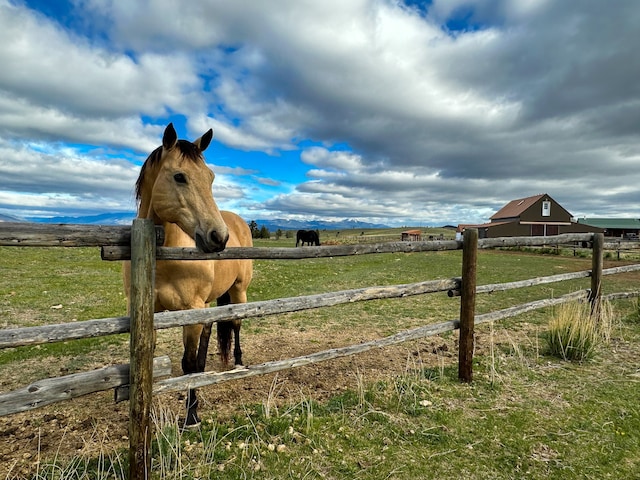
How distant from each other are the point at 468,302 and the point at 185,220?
3633 millimetres

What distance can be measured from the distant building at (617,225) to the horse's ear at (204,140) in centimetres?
6543

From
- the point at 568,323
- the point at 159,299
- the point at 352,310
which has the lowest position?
the point at 352,310

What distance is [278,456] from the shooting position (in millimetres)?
3150

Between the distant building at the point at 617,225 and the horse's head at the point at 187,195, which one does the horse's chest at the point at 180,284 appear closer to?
the horse's head at the point at 187,195

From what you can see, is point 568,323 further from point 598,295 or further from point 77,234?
point 77,234

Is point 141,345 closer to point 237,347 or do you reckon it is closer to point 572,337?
point 237,347

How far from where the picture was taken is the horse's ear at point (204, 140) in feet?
11.6

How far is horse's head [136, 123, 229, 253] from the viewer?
2963 mm

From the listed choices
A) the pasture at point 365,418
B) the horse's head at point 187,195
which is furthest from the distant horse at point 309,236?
the horse's head at point 187,195

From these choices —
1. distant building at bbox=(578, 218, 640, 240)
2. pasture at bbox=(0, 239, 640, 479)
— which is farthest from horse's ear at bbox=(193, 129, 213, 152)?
distant building at bbox=(578, 218, 640, 240)

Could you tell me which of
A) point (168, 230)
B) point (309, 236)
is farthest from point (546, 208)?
point (168, 230)

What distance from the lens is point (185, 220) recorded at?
311 centimetres

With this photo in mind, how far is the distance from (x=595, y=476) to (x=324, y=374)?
310 centimetres

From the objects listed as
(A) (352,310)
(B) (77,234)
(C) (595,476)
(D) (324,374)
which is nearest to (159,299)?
(B) (77,234)
